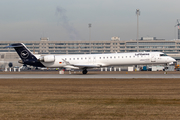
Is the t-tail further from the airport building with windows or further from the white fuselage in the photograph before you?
the airport building with windows

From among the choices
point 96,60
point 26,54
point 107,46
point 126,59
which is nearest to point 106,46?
point 107,46

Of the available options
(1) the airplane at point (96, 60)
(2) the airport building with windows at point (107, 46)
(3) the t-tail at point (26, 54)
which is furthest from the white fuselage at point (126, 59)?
(2) the airport building with windows at point (107, 46)

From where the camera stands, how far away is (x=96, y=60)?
39906 mm

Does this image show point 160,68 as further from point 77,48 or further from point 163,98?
point 77,48

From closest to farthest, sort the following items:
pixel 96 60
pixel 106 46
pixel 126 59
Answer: pixel 126 59 < pixel 96 60 < pixel 106 46

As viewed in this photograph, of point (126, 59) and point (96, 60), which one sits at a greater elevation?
point (126, 59)

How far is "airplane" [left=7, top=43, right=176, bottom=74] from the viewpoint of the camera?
39094 mm

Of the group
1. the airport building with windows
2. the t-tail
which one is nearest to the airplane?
the t-tail

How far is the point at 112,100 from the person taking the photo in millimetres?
14875

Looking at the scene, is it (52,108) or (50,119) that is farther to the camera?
(52,108)

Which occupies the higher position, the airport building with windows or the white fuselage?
the airport building with windows

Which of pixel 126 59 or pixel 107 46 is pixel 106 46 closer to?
pixel 107 46

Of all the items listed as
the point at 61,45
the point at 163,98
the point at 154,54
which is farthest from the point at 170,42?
the point at 163,98

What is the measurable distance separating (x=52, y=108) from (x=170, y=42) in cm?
14916
